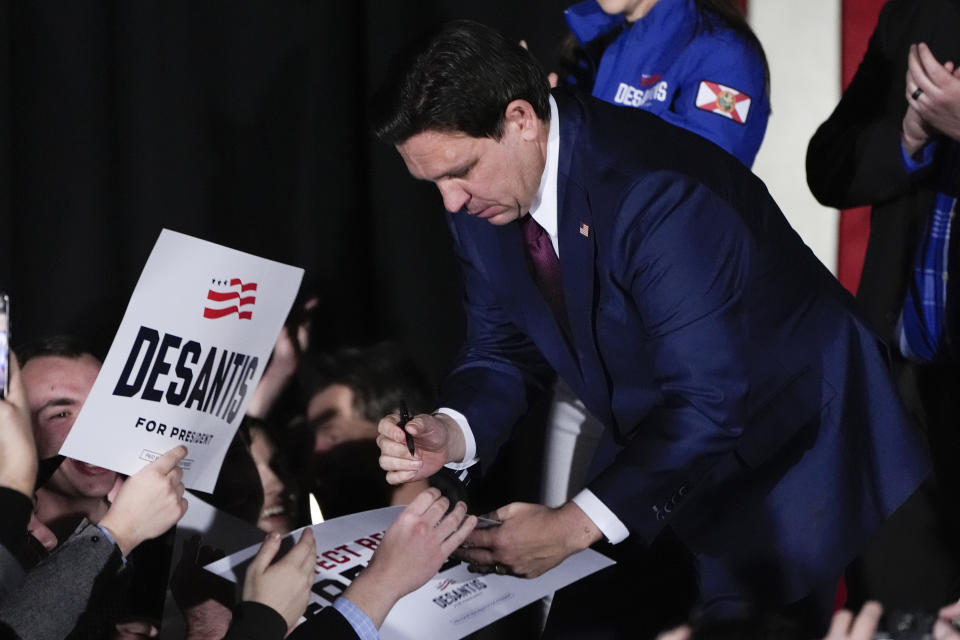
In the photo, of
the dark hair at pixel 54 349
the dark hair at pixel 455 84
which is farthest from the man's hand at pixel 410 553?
the dark hair at pixel 54 349

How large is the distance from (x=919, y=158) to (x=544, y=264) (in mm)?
806

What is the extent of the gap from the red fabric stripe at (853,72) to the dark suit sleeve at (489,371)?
1.37 metres

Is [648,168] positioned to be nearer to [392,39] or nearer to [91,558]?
[91,558]

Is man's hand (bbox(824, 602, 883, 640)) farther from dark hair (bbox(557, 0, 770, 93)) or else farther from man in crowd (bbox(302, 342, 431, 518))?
man in crowd (bbox(302, 342, 431, 518))

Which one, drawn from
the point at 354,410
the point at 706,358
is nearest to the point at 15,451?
the point at 706,358

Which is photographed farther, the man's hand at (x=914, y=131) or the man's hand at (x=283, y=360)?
the man's hand at (x=283, y=360)

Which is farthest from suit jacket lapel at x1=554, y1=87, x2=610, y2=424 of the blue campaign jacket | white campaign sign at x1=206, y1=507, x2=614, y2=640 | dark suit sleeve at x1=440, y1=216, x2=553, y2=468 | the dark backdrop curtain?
the dark backdrop curtain

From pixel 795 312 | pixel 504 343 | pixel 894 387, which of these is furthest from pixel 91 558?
pixel 894 387

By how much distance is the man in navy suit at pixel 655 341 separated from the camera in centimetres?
146

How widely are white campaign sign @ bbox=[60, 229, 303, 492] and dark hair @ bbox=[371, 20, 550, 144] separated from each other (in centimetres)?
62

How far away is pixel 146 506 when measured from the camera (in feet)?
5.72

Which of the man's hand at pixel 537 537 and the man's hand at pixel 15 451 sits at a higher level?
the man's hand at pixel 15 451

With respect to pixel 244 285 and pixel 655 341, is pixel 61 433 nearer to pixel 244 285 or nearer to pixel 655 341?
pixel 244 285

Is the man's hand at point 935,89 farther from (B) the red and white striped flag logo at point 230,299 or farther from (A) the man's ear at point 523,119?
(B) the red and white striped flag logo at point 230,299
